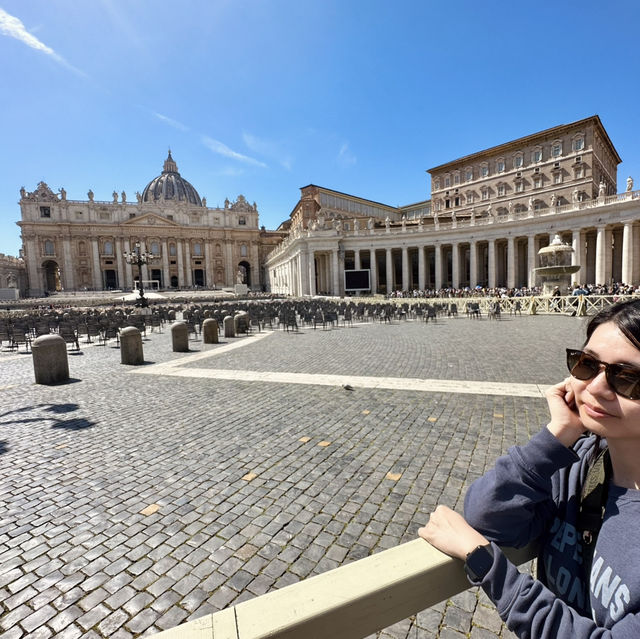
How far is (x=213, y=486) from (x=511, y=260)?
4363 centimetres

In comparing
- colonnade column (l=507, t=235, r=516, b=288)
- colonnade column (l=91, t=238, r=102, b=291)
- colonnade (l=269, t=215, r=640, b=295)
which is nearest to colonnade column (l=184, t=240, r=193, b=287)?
colonnade column (l=91, t=238, r=102, b=291)

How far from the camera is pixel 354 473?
4.11 meters

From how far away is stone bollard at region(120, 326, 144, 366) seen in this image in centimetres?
1044

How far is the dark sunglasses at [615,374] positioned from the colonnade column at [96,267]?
→ 8881 cm

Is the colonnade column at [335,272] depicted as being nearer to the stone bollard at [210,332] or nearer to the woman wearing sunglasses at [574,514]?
the stone bollard at [210,332]

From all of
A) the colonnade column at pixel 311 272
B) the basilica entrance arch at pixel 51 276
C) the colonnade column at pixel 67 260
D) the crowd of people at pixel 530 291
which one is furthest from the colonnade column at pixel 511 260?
the basilica entrance arch at pixel 51 276

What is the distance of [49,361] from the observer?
27.4ft

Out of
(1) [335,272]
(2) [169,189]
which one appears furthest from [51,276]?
(1) [335,272]

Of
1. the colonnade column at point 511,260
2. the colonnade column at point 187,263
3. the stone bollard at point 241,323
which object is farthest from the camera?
the colonnade column at point 187,263

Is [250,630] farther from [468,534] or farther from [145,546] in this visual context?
[145,546]

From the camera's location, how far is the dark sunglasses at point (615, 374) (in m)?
1.20

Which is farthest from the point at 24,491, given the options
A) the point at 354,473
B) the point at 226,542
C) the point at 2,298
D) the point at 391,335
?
the point at 2,298

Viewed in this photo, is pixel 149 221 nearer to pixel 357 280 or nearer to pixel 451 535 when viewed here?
pixel 357 280

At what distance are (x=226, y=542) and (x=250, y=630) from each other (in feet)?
7.79
